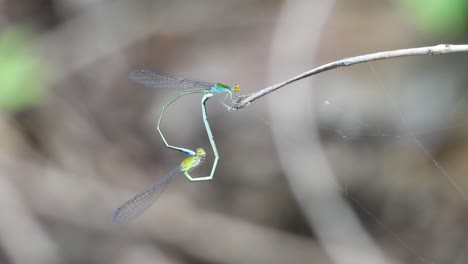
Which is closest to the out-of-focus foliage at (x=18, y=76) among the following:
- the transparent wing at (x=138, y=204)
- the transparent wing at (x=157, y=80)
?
the transparent wing at (x=157, y=80)

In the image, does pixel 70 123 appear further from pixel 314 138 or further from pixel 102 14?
pixel 314 138

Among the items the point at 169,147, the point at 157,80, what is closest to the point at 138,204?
the point at 169,147

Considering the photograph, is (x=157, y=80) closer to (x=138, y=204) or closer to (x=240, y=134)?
(x=138, y=204)

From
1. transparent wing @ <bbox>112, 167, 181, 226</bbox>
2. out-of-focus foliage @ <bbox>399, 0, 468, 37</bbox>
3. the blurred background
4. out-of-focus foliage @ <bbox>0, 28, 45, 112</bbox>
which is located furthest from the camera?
out-of-focus foliage @ <bbox>0, 28, 45, 112</bbox>

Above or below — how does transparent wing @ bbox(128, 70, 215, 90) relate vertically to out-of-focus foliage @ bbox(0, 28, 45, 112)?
below

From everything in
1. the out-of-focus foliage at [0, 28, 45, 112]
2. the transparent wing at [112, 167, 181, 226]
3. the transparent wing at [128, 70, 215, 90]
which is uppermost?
the out-of-focus foliage at [0, 28, 45, 112]

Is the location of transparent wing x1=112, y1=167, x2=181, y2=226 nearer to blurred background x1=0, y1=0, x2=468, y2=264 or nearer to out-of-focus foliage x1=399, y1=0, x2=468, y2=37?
blurred background x1=0, y1=0, x2=468, y2=264

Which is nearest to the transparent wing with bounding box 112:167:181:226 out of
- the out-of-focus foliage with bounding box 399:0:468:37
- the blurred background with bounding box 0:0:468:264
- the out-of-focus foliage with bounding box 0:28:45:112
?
the blurred background with bounding box 0:0:468:264

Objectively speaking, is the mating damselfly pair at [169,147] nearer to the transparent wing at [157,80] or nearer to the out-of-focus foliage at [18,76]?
the transparent wing at [157,80]
